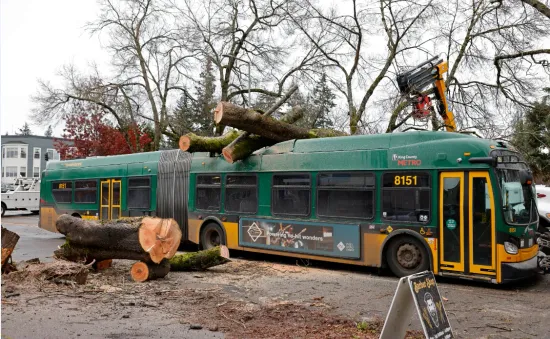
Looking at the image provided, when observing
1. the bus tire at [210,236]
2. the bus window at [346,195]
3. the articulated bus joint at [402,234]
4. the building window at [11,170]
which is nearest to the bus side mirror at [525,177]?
the articulated bus joint at [402,234]

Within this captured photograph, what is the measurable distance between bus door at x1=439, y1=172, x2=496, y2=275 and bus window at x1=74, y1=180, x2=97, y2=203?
1225cm

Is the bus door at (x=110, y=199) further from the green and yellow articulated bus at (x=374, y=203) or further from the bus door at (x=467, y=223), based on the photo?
the bus door at (x=467, y=223)

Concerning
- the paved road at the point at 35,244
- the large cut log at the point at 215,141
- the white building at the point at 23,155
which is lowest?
the paved road at the point at 35,244

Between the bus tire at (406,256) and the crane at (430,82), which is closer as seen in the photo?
the bus tire at (406,256)

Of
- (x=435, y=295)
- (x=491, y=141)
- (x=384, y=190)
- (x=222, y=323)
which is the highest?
(x=491, y=141)

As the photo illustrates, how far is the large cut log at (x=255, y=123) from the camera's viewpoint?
37.8 ft

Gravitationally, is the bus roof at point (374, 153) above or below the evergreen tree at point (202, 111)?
below

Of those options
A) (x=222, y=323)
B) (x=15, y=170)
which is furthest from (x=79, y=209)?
(x=15, y=170)

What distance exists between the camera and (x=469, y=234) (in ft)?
29.5

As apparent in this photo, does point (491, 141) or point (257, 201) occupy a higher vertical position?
point (491, 141)

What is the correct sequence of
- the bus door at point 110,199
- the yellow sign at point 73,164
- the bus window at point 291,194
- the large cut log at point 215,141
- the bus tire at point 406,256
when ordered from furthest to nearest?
the yellow sign at point 73,164
the bus door at point 110,199
the large cut log at point 215,141
the bus window at point 291,194
the bus tire at point 406,256

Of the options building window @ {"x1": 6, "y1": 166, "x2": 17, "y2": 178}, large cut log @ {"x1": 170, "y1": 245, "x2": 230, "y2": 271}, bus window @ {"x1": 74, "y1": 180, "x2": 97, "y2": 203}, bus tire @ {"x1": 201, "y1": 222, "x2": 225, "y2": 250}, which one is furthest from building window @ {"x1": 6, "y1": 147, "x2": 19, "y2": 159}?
large cut log @ {"x1": 170, "y1": 245, "x2": 230, "y2": 271}

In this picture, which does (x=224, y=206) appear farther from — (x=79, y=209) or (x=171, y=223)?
(x=79, y=209)

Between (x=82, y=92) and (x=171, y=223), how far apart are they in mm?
22230
